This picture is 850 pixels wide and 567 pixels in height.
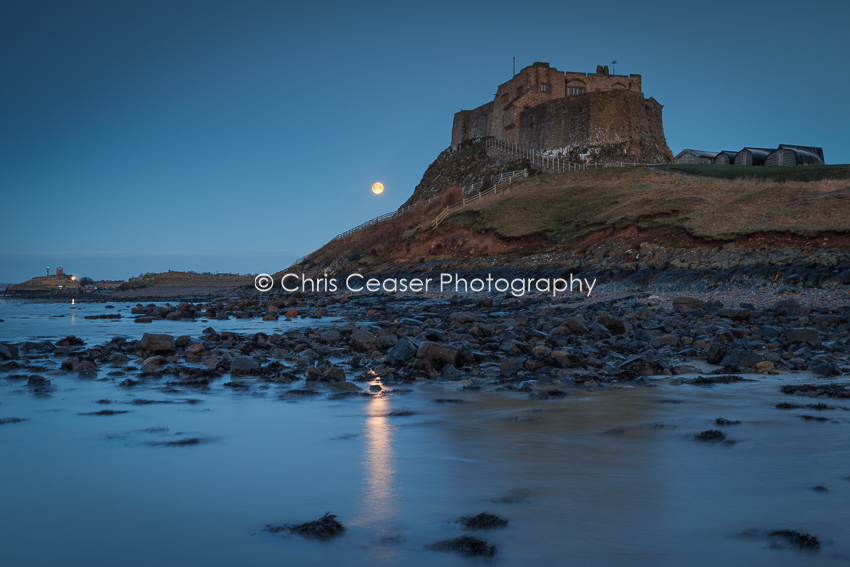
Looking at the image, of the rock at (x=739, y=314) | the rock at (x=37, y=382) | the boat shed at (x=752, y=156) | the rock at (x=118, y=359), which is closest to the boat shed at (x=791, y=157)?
the boat shed at (x=752, y=156)

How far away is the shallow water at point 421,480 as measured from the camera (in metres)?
2.78

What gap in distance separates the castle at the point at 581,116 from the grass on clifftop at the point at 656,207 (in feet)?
56.0

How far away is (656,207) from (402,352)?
82.9 feet

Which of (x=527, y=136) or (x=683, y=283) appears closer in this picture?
(x=683, y=283)

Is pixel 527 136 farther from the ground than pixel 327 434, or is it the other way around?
pixel 527 136

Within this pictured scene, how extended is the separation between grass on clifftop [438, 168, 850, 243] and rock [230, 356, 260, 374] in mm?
21549

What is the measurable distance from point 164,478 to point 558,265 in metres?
25.1

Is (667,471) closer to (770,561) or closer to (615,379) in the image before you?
(770,561)

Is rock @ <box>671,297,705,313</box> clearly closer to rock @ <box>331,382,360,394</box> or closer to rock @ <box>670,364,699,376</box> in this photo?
rock @ <box>670,364,699,376</box>

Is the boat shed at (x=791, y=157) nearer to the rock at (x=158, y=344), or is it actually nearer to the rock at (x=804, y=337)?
the rock at (x=804, y=337)

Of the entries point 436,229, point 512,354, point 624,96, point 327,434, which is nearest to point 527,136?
point 624,96

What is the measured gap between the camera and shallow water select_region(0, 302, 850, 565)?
9.13 ft

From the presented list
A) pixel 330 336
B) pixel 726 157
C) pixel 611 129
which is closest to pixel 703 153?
pixel 726 157

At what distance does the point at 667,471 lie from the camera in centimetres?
384
